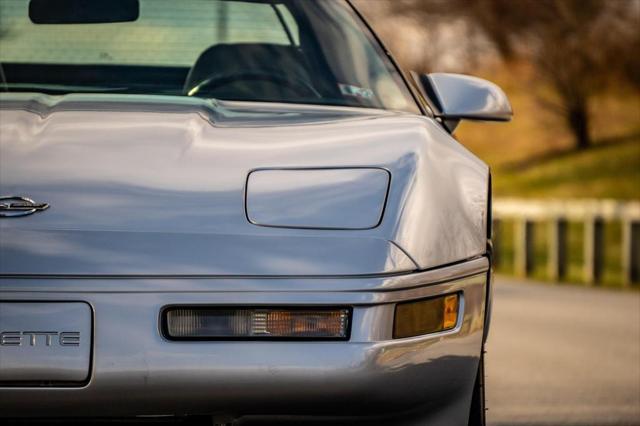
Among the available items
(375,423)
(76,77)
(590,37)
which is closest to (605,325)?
(76,77)

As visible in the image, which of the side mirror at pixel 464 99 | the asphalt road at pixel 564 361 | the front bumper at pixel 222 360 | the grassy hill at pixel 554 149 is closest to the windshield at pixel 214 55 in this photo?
the side mirror at pixel 464 99

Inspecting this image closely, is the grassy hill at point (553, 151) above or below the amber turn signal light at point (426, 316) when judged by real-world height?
below

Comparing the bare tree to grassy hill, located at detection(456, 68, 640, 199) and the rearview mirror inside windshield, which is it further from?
the rearview mirror inside windshield

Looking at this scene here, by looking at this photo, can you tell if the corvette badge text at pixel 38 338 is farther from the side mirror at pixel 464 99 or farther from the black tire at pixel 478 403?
the side mirror at pixel 464 99

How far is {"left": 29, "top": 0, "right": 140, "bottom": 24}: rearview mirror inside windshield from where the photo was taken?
442cm

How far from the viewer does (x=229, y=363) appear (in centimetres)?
297

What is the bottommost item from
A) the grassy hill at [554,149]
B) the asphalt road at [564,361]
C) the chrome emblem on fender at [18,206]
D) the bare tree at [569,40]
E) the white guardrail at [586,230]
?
the grassy hill at [554,149]

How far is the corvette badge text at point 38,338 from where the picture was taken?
9.66ft

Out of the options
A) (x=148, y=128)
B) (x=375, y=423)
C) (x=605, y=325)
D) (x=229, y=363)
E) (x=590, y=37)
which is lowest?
(x=590, y=37)

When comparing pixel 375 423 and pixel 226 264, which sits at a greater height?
pixel 226 264

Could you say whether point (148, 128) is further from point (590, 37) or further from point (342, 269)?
point (590, 37)

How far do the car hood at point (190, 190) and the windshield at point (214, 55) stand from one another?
0.54m

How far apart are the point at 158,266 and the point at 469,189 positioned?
2.89 ft

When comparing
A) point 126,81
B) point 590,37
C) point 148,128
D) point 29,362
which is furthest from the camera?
point 590,37
